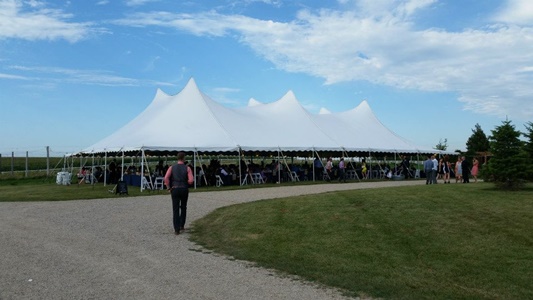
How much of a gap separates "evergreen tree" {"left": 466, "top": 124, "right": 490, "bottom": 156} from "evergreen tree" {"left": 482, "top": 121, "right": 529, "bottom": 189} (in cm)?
2338

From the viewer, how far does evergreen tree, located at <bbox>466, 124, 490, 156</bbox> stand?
126 ft

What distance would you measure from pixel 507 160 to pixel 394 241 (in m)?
8.18

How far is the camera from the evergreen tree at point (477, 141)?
38.3 metres

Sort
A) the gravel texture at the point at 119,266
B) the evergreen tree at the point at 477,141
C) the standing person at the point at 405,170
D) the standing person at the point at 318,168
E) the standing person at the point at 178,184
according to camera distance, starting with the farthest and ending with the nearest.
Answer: the evergreen tree at the point at 477,141
the standing person at the point at 405,170
the standing person at the point at 318,168
the standing person at the point at 178,184
the gravel texture at the point at 119,266

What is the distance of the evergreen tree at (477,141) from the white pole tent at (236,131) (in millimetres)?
8847

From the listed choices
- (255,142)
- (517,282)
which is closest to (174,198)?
(517,282)

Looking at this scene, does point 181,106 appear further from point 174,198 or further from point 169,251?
point 169,251

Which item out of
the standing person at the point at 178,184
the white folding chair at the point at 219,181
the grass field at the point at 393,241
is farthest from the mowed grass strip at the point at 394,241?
the white folding chair at the point at 219,181

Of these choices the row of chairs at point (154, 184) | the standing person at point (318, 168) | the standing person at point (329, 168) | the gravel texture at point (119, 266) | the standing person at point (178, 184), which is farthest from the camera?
the standing person at point (318, 168)

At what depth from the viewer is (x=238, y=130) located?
24.2 metres

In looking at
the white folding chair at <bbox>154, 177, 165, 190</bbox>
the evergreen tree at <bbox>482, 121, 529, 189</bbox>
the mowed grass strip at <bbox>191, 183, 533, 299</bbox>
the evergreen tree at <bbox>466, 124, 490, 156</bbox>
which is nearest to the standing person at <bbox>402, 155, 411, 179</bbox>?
the evergreen tree at <bbox>466, 124, 490, 156</bbox>

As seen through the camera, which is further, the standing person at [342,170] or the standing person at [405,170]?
the standing person at [405,170]

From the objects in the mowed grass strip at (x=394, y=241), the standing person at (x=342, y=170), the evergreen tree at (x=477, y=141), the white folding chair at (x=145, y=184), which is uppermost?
the evergreen tree at (x=477, y=141)

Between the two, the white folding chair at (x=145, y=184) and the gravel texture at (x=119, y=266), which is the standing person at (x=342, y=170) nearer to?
the white folding chair at (x=145, y=184)
